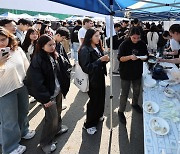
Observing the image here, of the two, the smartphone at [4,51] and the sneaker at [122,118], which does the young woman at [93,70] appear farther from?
the smartphone at [4,51]

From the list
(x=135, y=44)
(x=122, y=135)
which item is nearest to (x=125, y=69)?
(x=135, y=44)

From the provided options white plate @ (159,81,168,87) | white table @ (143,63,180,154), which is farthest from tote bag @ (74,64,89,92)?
white plate @ (159,81,168,87)

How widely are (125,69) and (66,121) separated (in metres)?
1.47

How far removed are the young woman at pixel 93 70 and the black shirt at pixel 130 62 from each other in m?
0.35

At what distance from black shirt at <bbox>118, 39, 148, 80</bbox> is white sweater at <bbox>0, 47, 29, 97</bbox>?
5.16 ft

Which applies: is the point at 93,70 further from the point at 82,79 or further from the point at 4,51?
the point at 4,51

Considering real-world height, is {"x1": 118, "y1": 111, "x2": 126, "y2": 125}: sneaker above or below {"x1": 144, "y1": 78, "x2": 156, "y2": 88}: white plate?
below

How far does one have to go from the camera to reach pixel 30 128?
3.40 m

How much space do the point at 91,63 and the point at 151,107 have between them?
1.03 m

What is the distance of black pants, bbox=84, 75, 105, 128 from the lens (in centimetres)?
304

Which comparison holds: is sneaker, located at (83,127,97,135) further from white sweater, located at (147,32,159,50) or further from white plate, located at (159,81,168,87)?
white sweater, located at (147,32,159,50)

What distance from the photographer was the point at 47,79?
2410mm

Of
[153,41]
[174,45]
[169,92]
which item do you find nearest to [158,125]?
[169,92]

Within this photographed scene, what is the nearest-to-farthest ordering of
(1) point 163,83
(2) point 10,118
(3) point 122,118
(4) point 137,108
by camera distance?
(2) point 10,118 → (1) point 163,83 → (3) point 122,118 → (4) point 137,108
